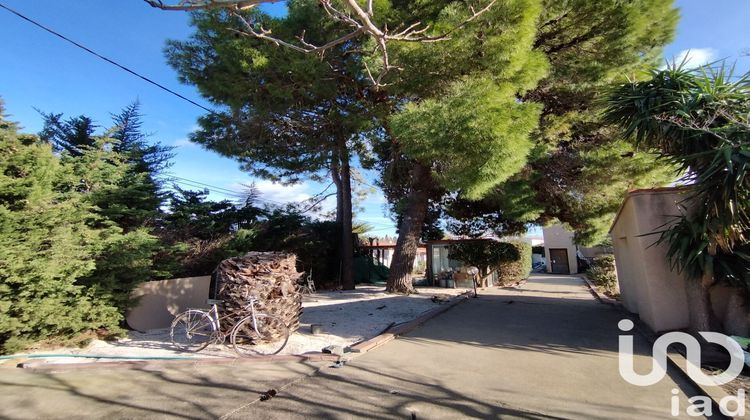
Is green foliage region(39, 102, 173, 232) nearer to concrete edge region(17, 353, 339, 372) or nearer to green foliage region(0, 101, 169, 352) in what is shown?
green foliage region(0, 101, 169, 352)

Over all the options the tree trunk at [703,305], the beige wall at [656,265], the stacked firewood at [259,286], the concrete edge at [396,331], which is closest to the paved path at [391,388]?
the concrete edge at [396,331]

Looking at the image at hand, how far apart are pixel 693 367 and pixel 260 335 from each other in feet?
18.5

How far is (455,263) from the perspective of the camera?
1594cm

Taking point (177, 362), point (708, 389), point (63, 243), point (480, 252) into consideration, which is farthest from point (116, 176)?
point (480, 252)

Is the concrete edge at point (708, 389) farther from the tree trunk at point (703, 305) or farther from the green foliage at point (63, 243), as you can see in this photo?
the green foliage at point (63, 243)

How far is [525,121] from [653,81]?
197 cm

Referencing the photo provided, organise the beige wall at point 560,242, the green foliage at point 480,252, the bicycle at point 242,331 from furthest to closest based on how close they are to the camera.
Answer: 1. the beige wall at point 560,242
2. the green foliage at point 480,252
3. the bicycle at point 242,331

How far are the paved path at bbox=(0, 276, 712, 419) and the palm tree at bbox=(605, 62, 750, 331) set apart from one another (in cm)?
145

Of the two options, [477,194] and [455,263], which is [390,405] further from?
[455,263]

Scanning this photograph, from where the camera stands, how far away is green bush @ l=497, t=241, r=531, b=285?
16.8m

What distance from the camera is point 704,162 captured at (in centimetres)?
503

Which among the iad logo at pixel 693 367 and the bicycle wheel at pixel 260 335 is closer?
the iad logo at pixel 693 367

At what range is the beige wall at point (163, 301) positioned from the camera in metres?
6.95

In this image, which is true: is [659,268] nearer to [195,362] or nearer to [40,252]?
[195,362]
